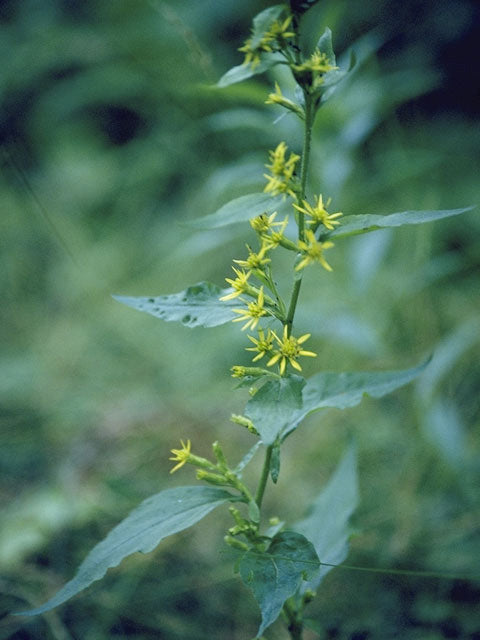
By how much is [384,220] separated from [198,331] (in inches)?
69.6

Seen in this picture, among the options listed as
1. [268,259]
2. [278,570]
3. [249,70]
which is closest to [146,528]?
[278,570]

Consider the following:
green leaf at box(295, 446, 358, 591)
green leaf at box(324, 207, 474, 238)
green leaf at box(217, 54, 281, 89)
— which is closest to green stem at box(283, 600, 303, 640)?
green leaf at box(295, 446, 358, 591)

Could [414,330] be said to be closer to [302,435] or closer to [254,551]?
→ [302,435]

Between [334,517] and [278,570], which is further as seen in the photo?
[334,517]

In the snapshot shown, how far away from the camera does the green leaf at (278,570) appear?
68 centimetres

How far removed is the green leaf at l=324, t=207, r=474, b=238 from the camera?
0.67 m

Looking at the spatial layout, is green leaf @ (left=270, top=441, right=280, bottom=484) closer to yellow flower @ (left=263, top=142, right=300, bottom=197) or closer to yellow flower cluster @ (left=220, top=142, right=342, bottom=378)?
yellow flower cluster @ (left=220, top=142, right=342, bottom=378)

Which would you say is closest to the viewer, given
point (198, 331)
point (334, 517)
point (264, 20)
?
point (264, 20)

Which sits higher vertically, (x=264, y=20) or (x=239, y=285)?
(x=264, y=20)

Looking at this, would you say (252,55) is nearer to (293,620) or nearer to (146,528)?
(146,528)

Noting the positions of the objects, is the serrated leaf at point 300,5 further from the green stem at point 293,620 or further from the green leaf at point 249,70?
the green stem at point 293,620

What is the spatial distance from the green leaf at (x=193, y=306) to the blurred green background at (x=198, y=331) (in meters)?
0.30

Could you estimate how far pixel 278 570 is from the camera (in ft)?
2.35

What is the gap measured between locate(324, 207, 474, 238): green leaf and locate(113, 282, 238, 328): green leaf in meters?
0.19
